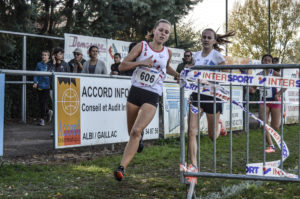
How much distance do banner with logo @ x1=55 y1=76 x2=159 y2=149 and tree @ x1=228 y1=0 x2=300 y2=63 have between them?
103 feet

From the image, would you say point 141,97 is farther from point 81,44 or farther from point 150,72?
point 81,44

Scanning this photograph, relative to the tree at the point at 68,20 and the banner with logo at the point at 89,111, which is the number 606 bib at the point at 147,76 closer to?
the banner with logo at the point at 89,111

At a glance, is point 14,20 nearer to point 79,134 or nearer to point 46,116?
point 46,116

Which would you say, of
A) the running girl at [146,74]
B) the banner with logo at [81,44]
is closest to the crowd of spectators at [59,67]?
the banner with logo at [81,44]

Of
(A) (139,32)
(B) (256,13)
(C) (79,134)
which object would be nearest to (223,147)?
(C) (79,134)

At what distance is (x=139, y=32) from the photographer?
17141 millimetres

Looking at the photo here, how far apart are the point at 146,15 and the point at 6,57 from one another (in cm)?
579

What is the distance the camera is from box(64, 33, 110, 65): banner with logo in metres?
11.5

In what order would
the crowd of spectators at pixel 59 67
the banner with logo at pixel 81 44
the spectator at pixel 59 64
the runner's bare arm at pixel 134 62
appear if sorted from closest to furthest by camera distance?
the runner's bare arm at pixel 134 62 < the crowd of spectators at pixel 59 67 < the spectator at pixel 59 64 < the banner with logo at pixel 81 44

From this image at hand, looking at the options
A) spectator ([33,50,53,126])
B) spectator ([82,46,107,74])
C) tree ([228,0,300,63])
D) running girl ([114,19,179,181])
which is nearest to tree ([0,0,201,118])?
spectator ([33,50,53,126])

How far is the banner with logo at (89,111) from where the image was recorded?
23.3 ft

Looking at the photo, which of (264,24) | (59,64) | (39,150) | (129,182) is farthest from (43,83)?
(264,24)

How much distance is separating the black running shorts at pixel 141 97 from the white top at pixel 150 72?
0.16 ft

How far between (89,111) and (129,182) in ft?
8.14
